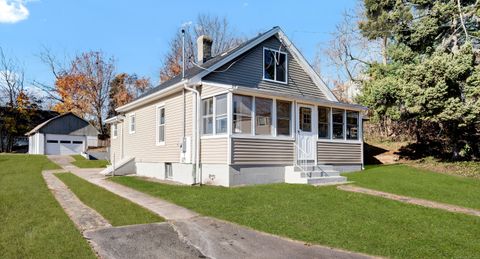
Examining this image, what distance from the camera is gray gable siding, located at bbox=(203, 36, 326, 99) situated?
1426 centimetres

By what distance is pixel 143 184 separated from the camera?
12.9m

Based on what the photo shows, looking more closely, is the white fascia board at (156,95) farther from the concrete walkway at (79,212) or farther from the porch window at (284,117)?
the concrete walkway at (79,212)

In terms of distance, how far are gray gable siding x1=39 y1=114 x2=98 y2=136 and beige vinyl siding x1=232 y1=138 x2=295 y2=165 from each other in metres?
28.2

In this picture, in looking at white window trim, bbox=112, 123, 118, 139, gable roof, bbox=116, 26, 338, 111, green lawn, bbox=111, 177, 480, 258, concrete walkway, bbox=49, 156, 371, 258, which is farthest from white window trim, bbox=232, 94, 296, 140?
white window trim, bbox=112, 123, 118, 139

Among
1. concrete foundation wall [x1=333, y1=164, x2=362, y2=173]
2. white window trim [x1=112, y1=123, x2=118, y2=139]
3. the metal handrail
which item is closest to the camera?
the metal handrail

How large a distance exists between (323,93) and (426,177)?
5.72 metres

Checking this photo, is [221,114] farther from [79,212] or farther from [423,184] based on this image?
[423,184]

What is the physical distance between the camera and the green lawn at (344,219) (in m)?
6.01

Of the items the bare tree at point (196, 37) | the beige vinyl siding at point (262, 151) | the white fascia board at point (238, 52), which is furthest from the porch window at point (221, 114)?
the bare tree at point (196, 37)

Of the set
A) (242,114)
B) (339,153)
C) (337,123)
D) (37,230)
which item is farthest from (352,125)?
(37,230)

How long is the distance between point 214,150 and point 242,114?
1.54m

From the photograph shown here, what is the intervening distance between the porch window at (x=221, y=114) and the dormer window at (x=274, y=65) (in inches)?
135

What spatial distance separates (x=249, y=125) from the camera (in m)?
12.2

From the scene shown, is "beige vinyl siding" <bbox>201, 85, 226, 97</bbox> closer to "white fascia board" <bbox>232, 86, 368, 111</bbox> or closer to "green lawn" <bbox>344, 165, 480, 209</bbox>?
"white fascia board" <bbox>232, 86, 368, 111</bbox>
